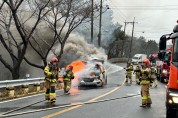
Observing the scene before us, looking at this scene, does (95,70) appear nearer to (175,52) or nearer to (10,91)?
(10,91)

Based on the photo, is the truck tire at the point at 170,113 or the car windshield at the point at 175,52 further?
the truck tire at the point at 170,113

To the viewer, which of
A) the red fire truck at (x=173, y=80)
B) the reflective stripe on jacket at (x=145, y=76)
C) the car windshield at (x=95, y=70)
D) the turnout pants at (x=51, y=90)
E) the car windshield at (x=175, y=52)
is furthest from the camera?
the car windshield at (x=95, y=70)

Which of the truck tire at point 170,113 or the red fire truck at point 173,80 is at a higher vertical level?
the red fire truck at point 173,80

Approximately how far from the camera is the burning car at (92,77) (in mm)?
22094

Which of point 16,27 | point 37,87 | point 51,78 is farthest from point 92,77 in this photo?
point 51,78

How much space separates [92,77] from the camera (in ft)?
72.5

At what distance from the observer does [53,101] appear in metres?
13.1

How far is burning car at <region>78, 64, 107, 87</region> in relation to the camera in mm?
22094

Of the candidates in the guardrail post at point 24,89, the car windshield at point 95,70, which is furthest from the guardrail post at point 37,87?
the car windshield at point 95,70

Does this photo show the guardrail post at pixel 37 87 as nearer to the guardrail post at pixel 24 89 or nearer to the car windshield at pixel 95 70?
the guardrail post at pixel 24 89

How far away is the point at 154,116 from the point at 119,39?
7019 cm

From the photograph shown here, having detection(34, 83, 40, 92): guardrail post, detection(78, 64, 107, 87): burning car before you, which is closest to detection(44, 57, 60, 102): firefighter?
detection(34, 83, 40, 92): guardrail post

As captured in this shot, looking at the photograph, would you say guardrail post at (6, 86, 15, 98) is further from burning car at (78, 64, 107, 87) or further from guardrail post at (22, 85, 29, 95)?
burning car at (78, 64, 107, 87)

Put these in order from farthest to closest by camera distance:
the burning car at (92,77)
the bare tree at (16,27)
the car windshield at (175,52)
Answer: the bare tree at (16,27), the burning car at (92,77), the car windshield at (175,52)
